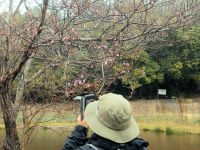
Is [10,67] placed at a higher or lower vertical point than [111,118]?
higher

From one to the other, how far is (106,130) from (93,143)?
0.09 metres

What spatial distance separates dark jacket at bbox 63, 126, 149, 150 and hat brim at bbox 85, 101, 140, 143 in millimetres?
33

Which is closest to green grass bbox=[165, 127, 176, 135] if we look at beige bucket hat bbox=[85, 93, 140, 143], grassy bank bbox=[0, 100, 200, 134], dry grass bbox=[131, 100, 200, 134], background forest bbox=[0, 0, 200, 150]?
grassy bank bbox=[0, 100, 200, 134]

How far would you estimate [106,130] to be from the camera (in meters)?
2.37

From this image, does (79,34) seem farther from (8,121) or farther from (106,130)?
(106,130)

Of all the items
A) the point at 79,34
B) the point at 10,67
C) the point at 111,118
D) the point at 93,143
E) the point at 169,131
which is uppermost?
the point at 79,34

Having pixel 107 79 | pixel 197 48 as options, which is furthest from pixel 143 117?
pixel 107 79

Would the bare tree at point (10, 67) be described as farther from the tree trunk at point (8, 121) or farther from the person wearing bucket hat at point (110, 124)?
the person wearing bucket hat at point (110, 124)

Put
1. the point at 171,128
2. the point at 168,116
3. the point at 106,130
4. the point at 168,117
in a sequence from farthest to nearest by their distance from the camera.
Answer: the point at 168,116 < the point at 168,117 < the point at 171,128 < the point at 106,130

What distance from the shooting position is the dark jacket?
2371 millimetres

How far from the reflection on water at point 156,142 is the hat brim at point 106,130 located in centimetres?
1152

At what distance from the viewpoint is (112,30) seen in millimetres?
5195

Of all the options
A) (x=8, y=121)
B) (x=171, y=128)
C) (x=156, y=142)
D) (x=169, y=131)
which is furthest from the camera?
(x=171, y=128)

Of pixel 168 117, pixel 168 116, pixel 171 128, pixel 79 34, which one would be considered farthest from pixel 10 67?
pixel 168 116
